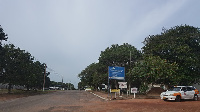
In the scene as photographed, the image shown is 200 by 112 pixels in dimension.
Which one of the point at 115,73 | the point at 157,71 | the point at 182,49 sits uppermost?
the point at 182,49

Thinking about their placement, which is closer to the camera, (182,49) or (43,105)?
(43,105)

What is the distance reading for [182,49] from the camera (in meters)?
27.6

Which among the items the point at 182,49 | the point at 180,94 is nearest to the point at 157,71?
the point at 182,49

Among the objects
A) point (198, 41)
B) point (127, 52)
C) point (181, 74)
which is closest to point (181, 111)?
point (181, 74)

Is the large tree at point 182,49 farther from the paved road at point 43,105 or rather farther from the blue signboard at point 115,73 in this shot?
the paved road at point 43,105

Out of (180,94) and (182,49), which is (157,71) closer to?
(182,49)

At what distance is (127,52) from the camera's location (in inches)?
1437

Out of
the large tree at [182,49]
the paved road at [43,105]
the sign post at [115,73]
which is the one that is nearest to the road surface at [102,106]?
the paved road at [43,105]

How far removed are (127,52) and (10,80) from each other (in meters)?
21.5

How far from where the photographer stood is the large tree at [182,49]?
27.8 meters

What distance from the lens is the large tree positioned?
2781 cm

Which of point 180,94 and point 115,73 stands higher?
point 115,73

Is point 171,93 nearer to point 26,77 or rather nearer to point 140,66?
point 140,66

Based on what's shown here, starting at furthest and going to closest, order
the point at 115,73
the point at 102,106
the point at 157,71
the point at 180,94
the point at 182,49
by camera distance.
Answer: the point at 182,49
the point at 115,73
the point at 157,71
the point at 180,94
the point at 102,106
